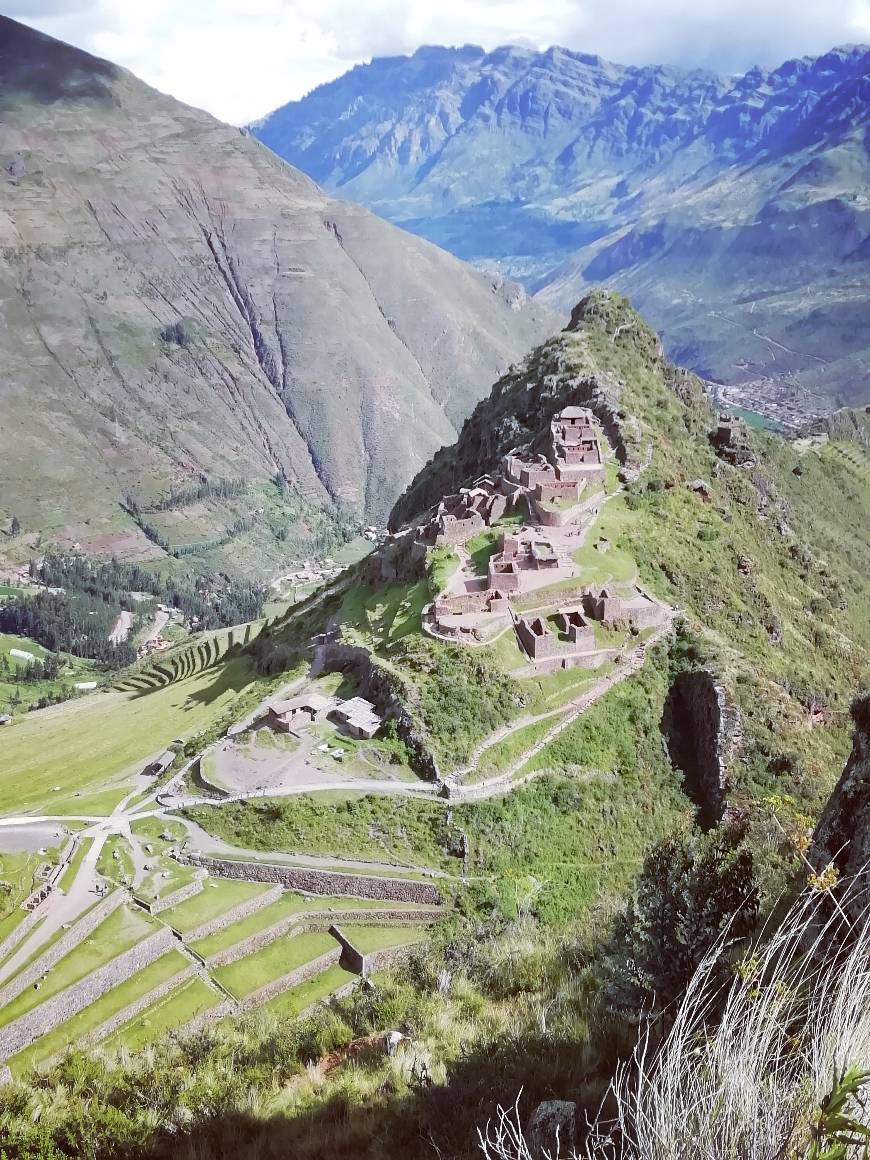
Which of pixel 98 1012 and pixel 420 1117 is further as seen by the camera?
pixel 98 1012

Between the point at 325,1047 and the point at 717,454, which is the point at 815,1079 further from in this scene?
the point at 717,454


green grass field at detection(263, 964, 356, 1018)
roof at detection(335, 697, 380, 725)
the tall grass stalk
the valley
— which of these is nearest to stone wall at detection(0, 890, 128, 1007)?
the valley

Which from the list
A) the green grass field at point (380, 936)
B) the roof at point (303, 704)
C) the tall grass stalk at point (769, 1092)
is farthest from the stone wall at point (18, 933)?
the tall grass stalk at point (769, 1092)

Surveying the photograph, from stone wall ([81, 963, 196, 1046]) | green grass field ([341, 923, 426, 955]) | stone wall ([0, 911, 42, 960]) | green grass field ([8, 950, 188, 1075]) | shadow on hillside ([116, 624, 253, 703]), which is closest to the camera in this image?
green grass field ([8, 950, 188, 1075])

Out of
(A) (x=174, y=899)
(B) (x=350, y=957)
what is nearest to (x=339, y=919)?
(B) (x=350, y=957)

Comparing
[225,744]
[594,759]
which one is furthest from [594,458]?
[225,744]

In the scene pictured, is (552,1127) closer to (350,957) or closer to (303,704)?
(350,957)

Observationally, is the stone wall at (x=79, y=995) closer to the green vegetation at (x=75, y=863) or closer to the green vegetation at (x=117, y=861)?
the green vegetation at (x=117, y=861)

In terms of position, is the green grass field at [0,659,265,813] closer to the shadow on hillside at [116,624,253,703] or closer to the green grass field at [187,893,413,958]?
the shadow on hillside at [116,624,253,703]
